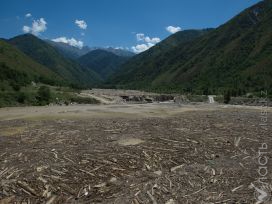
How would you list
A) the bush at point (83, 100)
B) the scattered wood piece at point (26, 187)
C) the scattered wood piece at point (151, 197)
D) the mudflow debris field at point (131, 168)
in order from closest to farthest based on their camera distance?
the scattered wood piece at point (151, 197) → the mudflow debris field at point (131, 168) → the scattered wood piece at point (26, 187) → the bush at point (83, 100)

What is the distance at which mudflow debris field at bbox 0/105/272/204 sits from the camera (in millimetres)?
12877

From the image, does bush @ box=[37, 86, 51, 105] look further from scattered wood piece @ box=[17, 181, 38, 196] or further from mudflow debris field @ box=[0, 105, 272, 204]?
scattered wood piece @ box=[17, 181, 38, 196]

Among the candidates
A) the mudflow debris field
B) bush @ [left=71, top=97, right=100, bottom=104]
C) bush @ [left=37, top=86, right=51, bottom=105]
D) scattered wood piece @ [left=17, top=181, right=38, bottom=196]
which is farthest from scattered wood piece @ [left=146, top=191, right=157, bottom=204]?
bush @ [left=71, top=97, right=100, bottom=104]

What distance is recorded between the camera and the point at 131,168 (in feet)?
53.1

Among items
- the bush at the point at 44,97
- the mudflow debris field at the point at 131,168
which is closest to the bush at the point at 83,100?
the bush at the point at 44,97

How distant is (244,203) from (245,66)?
176537 millimetres

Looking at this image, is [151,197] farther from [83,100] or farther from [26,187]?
[83,100]

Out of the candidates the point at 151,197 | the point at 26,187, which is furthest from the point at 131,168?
the point at 26,187

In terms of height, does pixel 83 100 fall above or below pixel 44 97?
below

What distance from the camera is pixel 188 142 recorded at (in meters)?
21.9

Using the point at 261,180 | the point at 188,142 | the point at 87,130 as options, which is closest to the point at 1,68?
the point at 87,130

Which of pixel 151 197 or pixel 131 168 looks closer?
pixel 151 197

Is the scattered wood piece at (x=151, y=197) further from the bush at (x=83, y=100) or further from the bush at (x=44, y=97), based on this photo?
the bush at (x=83, y=100)

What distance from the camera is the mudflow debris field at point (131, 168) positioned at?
12877mm
